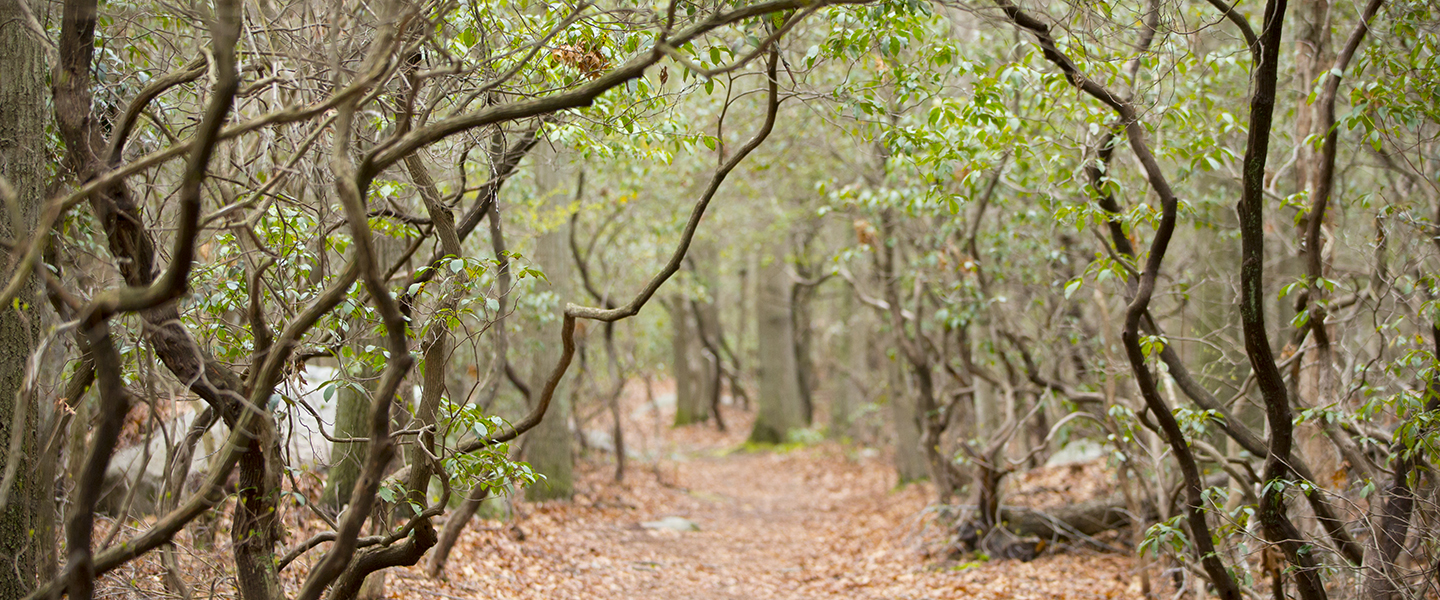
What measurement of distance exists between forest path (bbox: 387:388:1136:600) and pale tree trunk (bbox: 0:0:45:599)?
248 cm

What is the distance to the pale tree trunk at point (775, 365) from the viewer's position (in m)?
19.0

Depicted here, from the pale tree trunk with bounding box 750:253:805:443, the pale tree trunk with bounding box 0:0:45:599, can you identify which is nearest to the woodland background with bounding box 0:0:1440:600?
the pale tree trunk with bounding box 0:0:45:599

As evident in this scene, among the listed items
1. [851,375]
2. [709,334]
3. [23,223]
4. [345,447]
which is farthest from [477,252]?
[709,334]

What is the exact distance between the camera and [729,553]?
9.67 metres

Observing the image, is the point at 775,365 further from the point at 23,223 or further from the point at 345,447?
the point at 23,223

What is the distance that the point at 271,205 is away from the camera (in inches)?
175

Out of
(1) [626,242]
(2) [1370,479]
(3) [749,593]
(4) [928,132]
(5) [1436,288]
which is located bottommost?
(3) [749,593]

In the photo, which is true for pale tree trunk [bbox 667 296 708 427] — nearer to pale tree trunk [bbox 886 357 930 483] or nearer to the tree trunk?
pale tree trunk [bbox 886 357 930 483]

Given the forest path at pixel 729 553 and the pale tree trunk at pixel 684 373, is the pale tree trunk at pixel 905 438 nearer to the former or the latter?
the forest path at pixel 729 553

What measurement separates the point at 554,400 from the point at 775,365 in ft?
30.0

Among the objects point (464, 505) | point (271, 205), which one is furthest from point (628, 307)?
point (464, 505)

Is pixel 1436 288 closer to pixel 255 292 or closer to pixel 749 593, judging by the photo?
pixel 749 593

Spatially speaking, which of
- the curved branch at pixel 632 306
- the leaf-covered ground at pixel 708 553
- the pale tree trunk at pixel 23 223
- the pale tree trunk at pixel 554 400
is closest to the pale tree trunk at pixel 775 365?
the leaf-covered ground at pixel 708 553

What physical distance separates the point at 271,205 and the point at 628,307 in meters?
2.00
